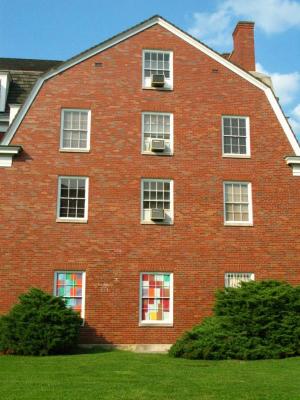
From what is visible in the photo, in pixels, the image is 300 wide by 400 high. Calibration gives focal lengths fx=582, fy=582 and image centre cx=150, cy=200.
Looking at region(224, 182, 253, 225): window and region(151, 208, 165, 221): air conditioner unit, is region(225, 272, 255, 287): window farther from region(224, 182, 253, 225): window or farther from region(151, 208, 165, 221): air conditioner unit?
region(151, 208, 165, 221): air conditioner unit

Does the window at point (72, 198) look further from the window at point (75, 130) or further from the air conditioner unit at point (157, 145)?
the air conditioner unit at point (157, 145)

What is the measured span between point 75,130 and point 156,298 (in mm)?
6896

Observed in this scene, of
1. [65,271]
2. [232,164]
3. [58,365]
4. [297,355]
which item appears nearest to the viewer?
[58,365]

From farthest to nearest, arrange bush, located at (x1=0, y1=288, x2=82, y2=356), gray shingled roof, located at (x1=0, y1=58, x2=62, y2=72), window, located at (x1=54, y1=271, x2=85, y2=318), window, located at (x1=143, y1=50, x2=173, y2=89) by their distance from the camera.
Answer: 1. gray shingled roof, located at (x1=0, y1=58, x2=62, y2=72)
2. window, located at (x1=143, y1=50, x2=173, y2=89)
3. window, located at (x1=54, y1=271, x2=85, y2=318)
4. bush, located at (x1=0, y1=288, x2=82, y2=356)

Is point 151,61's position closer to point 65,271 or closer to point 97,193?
point 97,193

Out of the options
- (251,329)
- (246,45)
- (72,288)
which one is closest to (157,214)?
(72,288)

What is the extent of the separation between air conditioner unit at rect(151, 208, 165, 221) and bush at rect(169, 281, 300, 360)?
12.4 ft

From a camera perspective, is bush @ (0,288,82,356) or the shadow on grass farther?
the shadow on grass

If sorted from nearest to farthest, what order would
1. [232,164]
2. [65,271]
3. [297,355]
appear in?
[297,355]
[65,271]
[232,164]

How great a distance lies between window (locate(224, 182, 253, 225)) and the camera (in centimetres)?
2170

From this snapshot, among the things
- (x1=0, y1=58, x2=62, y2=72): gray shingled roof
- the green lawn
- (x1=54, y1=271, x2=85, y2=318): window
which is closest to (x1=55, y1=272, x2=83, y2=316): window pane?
(x1=54, y1=271, x2=85, y2=318): window

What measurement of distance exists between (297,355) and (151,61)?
12.1 meters

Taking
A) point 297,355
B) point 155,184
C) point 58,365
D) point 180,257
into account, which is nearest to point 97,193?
point 155,184

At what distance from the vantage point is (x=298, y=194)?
22.1 m
